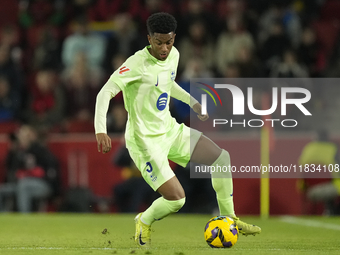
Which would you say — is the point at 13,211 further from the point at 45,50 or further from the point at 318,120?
the point at 318,120

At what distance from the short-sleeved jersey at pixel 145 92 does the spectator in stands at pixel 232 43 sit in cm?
544

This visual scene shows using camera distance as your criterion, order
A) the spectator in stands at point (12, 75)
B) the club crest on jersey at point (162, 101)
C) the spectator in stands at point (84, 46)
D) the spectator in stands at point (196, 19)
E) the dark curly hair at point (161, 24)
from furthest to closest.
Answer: the spectator in stands at point (84, 46) < the spectator in stands at point (196, 19) < the spectator in stands at point (12, 75) < the club crest on jersey at point (162, 101) < the dark curly hair at point (161, 24)

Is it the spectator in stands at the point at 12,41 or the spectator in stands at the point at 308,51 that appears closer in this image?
the spectator in stands at the point at 308,51

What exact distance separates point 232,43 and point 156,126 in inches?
229

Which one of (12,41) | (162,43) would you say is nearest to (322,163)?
(162,43)

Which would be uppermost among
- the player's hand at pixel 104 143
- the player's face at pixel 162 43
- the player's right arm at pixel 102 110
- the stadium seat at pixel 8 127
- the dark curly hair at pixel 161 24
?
the dark curly hair at pixel 161 24

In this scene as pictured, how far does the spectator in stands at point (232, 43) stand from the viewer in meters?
11.2

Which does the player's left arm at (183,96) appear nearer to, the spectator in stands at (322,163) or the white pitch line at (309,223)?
the white pitch line at (309,223)

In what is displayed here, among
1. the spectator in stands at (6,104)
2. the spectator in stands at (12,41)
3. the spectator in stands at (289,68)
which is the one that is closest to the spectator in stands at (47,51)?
the spectator in stands at (12,41)

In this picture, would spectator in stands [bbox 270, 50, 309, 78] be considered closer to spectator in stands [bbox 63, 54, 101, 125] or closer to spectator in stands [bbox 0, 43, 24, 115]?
spectator in stands [bbox 63, 54, 101, 125]

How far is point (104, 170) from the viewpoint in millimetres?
10352

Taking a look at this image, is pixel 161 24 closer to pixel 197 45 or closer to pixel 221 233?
pixel 221 233

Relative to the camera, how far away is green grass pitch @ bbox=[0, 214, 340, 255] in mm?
5656

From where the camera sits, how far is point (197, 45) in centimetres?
1127
